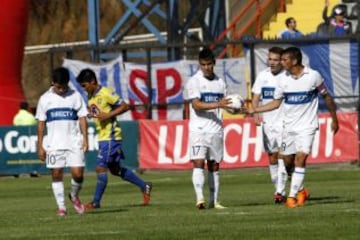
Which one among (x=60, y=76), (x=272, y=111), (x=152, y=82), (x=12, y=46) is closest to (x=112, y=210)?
(x=60, y=76)

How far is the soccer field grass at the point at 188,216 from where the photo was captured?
15383mm

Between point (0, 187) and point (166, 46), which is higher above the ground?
point (166, 46)

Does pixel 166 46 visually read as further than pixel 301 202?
Yes

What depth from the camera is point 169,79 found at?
122 feet

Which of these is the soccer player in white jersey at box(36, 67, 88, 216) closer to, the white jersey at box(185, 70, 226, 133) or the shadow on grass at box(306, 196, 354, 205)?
the white jersey at box(185, 70, 226, 133)

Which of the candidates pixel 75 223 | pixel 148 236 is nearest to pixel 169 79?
pixel 75 223

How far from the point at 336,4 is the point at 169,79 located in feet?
22.9

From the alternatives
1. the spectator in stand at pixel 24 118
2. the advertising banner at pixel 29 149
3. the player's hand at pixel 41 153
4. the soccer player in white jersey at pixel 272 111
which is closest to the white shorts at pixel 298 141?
the soccer player in white jersey at pixel 272 111

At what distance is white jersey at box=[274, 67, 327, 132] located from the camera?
1953 cm

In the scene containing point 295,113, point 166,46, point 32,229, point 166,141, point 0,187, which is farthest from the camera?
point 166,46

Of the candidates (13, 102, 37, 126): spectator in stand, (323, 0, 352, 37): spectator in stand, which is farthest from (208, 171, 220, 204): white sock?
(323, 0, 352, 37): spectator in stand

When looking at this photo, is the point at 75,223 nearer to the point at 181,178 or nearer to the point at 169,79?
the point at 181,178

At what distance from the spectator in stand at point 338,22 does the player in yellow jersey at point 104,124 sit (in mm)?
16014

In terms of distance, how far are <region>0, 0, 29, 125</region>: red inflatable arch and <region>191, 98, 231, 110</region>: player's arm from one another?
67.3ft
